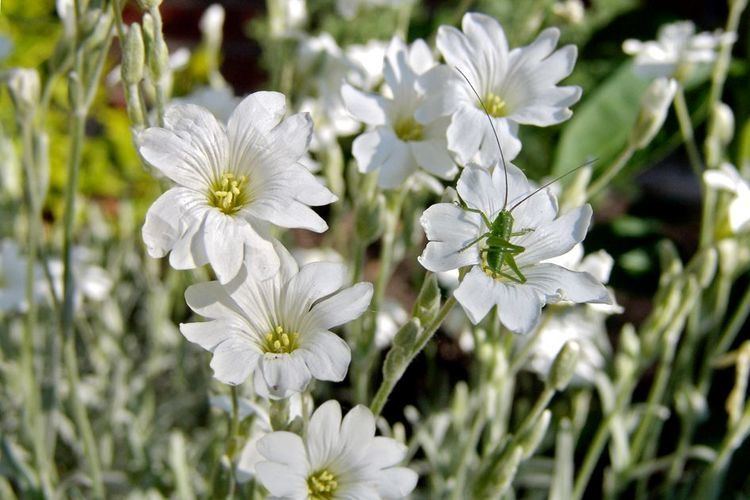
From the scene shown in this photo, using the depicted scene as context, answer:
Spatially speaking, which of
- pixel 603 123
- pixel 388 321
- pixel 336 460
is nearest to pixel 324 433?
pixel 336 460

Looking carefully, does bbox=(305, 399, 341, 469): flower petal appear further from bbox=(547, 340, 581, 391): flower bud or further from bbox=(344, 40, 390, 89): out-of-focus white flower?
bbox=(344, 40, 390, 89): out-of-focus white flower

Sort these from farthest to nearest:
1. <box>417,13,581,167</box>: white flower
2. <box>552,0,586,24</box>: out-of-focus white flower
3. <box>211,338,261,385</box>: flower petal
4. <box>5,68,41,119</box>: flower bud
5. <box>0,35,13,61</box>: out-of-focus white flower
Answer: <box>552,0,586,24</box>: out-of-focus white flower < <box>0,35,13,61</box>: out-of-focus white flower < <box>5,68,41,119</box>: flower bud < <box>417,13,581,167</box>: white flower < <box>211,338,261,385</box>: flower petal


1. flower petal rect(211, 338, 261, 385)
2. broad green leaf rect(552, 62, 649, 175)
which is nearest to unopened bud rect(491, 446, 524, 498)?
flower petal rect(211, 338, 261, 385)

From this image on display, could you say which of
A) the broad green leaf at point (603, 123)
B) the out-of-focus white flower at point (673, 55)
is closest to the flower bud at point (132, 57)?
the out-of-focus white flower at point (673, 55)

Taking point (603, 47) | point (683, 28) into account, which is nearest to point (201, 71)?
point (603, 47)

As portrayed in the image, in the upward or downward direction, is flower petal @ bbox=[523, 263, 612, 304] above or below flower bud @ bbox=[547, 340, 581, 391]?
above

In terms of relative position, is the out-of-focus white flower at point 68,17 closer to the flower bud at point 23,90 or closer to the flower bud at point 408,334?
the flower bud at point 23,90

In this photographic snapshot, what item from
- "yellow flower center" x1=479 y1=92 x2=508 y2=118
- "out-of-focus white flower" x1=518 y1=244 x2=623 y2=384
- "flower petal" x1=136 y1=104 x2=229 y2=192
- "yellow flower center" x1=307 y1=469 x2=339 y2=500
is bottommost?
"out-of-focus white flower" x1=518 y1=244 x2=623 y2=384

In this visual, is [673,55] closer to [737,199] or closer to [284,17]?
[737,199]
